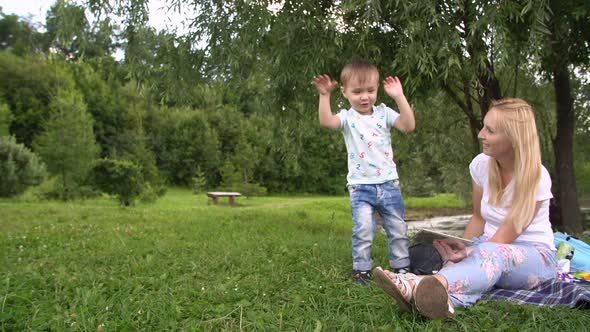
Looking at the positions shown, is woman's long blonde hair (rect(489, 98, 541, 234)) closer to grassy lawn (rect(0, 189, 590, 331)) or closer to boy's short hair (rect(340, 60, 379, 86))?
grassy lawn (rect(0, 189, 590, 331))

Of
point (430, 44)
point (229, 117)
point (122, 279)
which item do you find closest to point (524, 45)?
point (430, 44)

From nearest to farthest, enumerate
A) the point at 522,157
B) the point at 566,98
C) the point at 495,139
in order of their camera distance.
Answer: the point at 522,157 → the point at 495,139 → the point at 566,98

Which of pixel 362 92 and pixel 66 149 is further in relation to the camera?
pixel 66 149

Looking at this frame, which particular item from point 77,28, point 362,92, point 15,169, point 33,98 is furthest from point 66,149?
point 362,92

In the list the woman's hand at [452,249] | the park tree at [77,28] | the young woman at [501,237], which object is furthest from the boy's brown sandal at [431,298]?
the park tree at [77,28]

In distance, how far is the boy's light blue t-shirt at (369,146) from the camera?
3.20 m

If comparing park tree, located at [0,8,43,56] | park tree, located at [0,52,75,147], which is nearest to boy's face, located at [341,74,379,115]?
park tree, located at [0,8,43,56]

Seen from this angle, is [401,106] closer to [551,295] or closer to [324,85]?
[324,85]

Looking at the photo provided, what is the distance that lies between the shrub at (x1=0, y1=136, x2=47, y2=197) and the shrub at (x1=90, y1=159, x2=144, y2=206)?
173 inches

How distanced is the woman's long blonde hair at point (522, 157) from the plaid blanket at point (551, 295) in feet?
1.07

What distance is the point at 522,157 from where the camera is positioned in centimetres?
257

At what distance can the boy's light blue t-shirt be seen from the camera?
3195mm

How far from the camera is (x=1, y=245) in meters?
4.73

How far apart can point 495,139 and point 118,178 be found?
11889 millimetres
